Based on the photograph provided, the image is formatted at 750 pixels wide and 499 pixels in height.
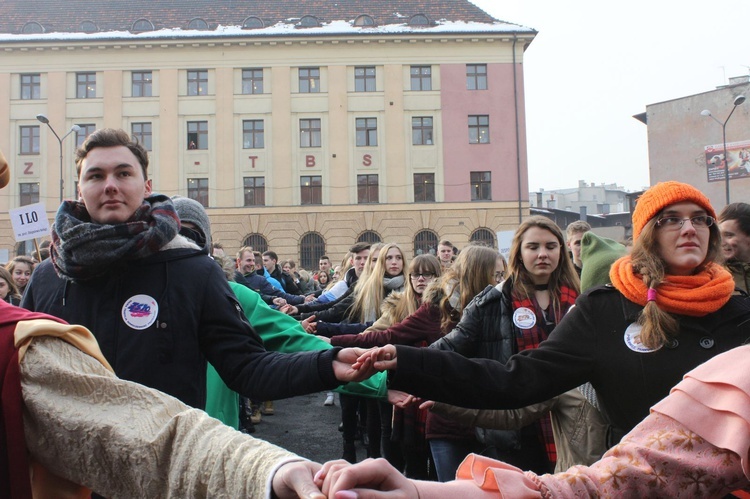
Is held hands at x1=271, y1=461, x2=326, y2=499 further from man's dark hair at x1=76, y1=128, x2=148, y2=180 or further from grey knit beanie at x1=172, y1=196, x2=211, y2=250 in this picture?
grey knit beanie at x1=172, y1=196, x2=211, y2=250

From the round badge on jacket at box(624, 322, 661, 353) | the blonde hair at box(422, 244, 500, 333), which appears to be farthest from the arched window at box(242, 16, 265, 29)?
the round badge on jacket at box(624, 322, 661, 353)

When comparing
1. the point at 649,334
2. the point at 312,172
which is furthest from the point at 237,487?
the point at 312,172

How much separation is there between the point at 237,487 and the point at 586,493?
85 centimetres

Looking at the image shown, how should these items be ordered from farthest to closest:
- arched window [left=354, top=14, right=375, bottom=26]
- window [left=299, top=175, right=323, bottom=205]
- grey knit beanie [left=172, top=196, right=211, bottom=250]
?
arched window [left=354, top=14, right=375, bottom=26], window [left=299, top=175, right=323, bottom=205], grey knit beanie [left=172, top=196, right=211, bottom=250]

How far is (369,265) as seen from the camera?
7461mm

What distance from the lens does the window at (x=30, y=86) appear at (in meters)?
34.8

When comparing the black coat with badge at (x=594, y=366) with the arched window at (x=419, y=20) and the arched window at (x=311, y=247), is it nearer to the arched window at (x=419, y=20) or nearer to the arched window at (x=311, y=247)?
the arched window at (x=311, y=247)

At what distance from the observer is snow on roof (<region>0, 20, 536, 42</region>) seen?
34531 millimetres

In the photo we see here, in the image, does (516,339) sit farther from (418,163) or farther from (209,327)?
(418,163)

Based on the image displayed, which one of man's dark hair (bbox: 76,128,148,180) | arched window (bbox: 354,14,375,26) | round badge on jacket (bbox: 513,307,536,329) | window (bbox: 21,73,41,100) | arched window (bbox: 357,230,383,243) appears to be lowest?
round badge on jacket (bbox: 513,307,536,329)

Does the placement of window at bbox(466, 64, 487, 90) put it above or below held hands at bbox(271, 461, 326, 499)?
above

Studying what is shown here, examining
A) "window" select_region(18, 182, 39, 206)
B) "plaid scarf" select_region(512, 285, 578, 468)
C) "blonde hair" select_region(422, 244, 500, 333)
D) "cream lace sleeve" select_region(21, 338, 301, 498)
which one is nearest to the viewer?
"cream lace sleeve" select_region(21, 338, 301, 498)

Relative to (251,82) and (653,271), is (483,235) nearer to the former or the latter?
(251,82)

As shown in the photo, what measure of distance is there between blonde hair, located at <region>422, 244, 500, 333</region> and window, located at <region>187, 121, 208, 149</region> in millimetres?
31901
